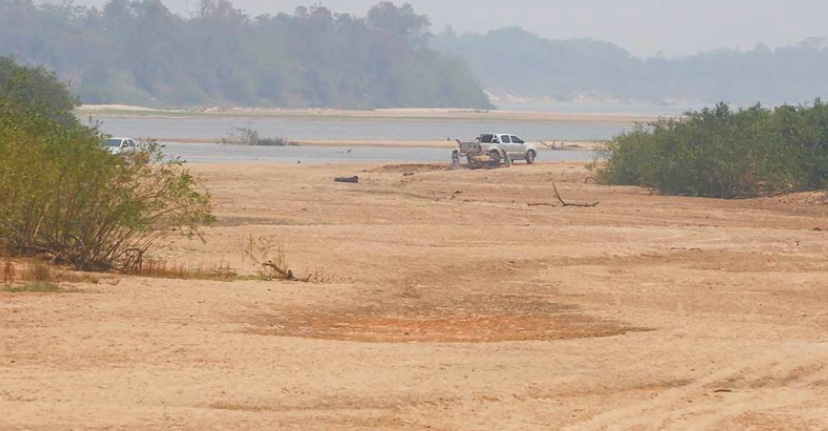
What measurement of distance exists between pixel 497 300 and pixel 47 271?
221 inches

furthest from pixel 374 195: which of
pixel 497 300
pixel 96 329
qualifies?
pixel 96 329

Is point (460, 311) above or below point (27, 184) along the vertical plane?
below

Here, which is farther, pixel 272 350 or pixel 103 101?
pixel 103 101

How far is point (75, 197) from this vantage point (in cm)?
2116

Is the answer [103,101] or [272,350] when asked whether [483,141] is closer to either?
[272,350]

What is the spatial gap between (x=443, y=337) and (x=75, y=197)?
5791mm

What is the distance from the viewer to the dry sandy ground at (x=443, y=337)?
1322 cm

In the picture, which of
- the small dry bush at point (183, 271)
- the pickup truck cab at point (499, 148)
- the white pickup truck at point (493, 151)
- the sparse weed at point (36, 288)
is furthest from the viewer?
the pickup truck cab at point (499, 148)

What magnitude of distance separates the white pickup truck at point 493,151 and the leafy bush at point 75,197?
140ft

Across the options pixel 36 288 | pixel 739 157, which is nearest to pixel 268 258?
pixel 36 288

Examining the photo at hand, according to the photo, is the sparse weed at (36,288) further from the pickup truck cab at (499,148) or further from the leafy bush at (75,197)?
the pickup truck cab at (499,148)

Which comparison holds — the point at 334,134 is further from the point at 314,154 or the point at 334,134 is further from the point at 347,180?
the point at 347,180

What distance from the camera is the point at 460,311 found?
20.5 m

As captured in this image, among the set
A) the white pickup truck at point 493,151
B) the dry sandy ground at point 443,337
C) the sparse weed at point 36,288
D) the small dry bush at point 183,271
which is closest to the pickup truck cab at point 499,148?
the white pickup truck at point 493,151
